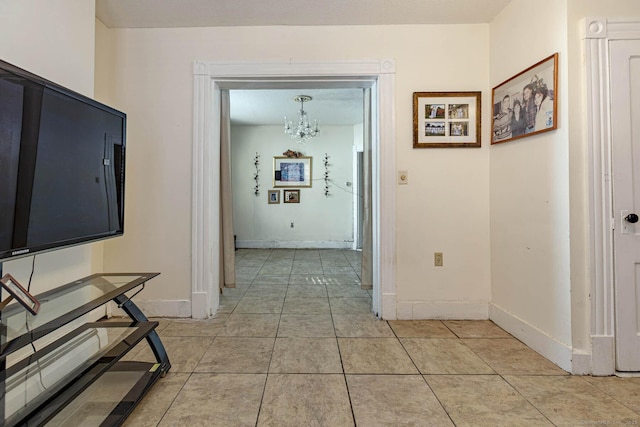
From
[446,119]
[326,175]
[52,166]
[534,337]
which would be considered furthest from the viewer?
[326,175]

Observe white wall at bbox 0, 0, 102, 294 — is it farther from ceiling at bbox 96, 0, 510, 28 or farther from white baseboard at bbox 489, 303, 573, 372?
white baseboard at bbox 489, 303, 573, 372

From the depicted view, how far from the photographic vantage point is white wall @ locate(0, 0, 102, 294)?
1.45m

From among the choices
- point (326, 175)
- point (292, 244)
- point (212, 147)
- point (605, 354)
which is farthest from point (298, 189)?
point (605, 354)

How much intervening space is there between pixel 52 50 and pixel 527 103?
2.95 metres

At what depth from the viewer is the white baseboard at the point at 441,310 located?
2.45m

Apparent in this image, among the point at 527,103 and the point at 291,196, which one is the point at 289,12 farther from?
the point at 291,196

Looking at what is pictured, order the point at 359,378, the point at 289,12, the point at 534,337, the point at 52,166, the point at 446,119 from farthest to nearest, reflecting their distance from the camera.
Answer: the point at 446,119 → the point at 289,12 → the point at 534,337 → the point at 359,378 → the point at 52,166

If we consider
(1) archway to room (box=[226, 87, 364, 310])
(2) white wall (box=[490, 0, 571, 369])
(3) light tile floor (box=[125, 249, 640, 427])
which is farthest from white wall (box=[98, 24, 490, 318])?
(1) archway to room (box=[226, 87, 364, 310])

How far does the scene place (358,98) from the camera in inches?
181

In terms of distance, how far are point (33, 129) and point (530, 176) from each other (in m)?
2.68

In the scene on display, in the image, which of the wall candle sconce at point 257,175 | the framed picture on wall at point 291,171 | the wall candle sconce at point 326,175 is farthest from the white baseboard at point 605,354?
the wall candle sconce at point 257,175

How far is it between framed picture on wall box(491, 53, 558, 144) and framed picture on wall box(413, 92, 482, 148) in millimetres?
144

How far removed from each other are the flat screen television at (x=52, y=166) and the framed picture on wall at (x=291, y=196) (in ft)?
15.4

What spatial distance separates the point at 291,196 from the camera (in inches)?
251
